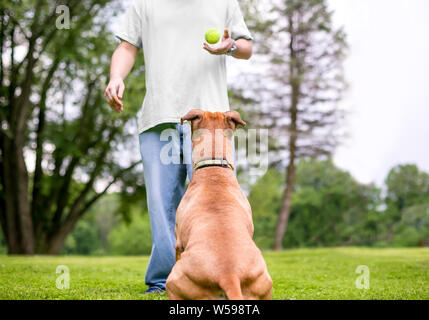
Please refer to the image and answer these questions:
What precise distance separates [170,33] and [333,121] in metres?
21.3

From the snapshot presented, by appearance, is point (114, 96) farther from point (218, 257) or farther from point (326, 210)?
point (326, 210)

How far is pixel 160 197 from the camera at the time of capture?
176 inches

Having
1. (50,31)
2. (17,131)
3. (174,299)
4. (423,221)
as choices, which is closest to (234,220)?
(174,299)

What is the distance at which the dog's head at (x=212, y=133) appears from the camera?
3.76 meters

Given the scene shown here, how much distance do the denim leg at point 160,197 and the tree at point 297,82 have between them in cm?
1958

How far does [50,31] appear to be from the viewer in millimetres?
17750

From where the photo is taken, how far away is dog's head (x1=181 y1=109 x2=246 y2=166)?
3.76 meters

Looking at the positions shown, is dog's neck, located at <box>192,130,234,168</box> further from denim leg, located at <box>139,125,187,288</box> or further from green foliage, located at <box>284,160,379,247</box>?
green foliage, located at <box>284,160,379,247</box>

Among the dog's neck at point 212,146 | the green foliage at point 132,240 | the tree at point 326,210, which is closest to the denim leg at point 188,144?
the dog's neck at point 212,146

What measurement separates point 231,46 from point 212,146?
3.18 ft

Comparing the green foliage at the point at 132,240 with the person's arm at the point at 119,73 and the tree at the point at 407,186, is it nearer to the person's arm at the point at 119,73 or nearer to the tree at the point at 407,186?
the tree at the point at 407,186

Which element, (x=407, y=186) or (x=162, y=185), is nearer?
(x=162, y=185)

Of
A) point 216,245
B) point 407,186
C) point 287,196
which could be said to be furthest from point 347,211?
point 216,245

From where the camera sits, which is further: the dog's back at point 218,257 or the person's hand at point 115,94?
the person's hand at point 115,94
